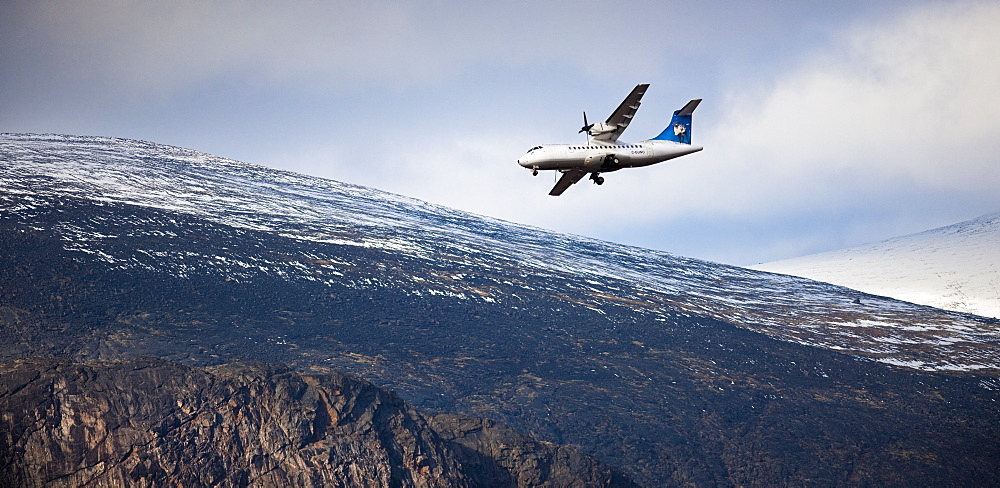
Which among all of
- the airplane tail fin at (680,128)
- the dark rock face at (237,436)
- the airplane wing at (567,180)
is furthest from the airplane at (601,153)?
the dark rock face at (237,436)

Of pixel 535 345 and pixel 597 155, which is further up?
pixel 597 155

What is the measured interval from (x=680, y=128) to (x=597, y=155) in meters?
12.4

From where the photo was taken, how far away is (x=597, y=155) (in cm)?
6644

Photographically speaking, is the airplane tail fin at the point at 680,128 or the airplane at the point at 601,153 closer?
the airplane at the point at 601,153

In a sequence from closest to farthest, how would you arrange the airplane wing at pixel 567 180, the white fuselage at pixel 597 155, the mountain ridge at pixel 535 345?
the white fuselage at pixel 597 155 → the airplane wing at pixel 567 180 → the mountain ridge at pixel 535 345

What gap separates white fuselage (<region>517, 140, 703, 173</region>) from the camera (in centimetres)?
6462

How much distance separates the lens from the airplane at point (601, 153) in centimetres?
6469

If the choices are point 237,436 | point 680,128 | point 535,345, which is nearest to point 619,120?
point 680,128

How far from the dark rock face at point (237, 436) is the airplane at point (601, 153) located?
36.1 meters

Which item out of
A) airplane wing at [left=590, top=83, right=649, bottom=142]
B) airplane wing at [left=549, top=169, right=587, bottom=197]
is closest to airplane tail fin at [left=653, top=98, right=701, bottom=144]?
airplane wing at [left=590, top=83, right=649, bottom=142]

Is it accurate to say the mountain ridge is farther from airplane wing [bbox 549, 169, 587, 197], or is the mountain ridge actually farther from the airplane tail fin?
airplane wing [bbox 549, 169, 587, 197]

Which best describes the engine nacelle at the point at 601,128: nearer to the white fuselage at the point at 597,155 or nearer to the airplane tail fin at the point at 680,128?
the white fuselage at the point at 597,155

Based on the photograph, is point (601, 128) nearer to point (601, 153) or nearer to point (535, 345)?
point (601, 153)

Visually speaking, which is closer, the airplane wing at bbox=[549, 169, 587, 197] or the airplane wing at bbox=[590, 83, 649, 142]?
the airplane wing at bbox=[590, 83, 649, 142]
